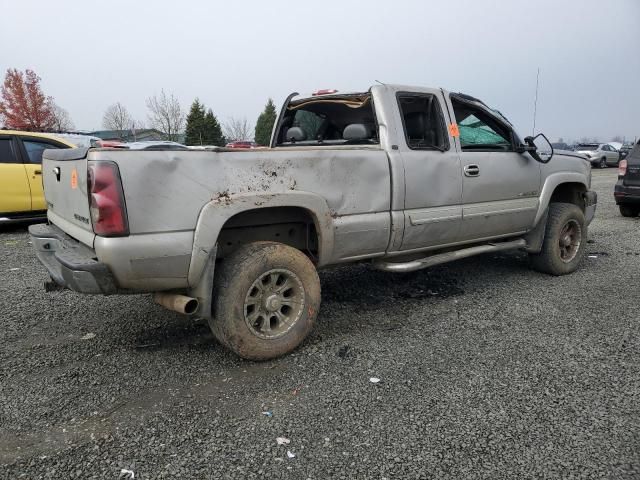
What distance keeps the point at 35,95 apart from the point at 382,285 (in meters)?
45.8

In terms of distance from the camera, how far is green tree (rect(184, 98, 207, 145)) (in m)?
35.3

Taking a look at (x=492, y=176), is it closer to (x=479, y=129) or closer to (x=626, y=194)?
(x=479, y=129)

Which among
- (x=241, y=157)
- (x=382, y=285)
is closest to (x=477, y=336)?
(x=382, y=285)

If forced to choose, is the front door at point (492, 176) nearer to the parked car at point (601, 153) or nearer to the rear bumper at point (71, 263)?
the rear bumper at point (71, 263)

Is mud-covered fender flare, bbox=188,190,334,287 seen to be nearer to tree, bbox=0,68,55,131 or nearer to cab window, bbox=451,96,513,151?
cab window, bbox=451,96,513,151

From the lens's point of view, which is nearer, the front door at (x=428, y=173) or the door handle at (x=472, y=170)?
the front door at (x=428, y=173)

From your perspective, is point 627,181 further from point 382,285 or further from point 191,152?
point 191,152

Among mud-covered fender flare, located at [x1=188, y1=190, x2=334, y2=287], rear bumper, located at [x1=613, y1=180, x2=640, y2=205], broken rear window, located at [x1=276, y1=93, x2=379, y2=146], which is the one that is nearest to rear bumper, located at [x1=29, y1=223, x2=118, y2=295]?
mud-covered fender flare, located at [x1=188, y1=190, x2=334, y2=287]

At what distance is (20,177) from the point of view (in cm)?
755

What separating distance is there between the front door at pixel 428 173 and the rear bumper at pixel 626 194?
6.69 m

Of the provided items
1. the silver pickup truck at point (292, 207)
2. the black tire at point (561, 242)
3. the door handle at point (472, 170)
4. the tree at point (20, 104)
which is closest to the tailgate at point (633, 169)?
the black tire at point (561, 242)

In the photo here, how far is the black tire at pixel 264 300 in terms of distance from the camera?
3107 mm

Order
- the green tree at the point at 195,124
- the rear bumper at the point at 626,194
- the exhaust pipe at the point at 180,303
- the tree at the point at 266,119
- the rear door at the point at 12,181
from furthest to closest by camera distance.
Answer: the tree at the point at 266,119
the green tree at the point at 195,124
the rear bumper at the point at 626,194
the rear door at the point at 12,181
the exhaust pipe at the point at 180,303

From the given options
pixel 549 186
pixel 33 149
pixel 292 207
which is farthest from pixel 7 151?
Result: pixel 549 186
